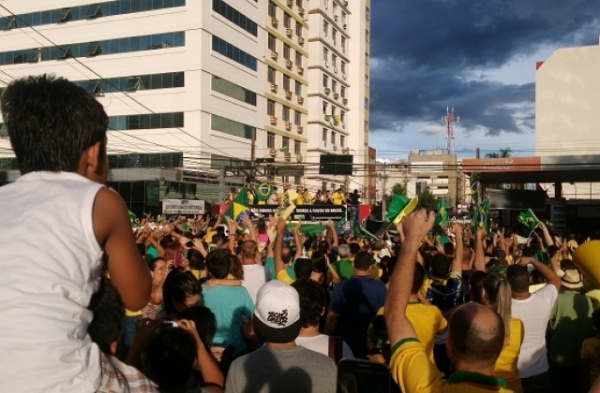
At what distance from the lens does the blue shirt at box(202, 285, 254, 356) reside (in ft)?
18.2

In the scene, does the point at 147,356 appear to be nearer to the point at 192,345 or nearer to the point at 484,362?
the point at 192,345

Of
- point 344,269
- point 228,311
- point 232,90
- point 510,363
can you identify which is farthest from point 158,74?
point 510,363

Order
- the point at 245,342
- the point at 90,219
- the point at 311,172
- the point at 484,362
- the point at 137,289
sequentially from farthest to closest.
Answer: the point at 311,172 → the point at 245,342 → the point at 484,362 → the point at 137,289 → the point at 90,219

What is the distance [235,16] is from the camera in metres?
44.9

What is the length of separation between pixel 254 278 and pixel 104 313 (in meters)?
5.28

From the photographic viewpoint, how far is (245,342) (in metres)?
5.68

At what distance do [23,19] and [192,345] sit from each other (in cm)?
5111

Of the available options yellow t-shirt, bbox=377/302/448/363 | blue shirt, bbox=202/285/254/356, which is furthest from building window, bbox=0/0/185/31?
yellow t-shirt, bbox=377/302/448/363

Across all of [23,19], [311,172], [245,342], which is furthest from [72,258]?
[311,172]

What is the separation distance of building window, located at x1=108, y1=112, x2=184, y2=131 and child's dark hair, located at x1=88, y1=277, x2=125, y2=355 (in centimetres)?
4044

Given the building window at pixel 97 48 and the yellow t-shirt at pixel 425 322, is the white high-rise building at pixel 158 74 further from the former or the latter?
the yellow t-shirt at pixel 425 322

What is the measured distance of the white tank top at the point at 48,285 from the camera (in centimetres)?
180

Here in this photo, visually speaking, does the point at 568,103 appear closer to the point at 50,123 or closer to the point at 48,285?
the point at 50,123

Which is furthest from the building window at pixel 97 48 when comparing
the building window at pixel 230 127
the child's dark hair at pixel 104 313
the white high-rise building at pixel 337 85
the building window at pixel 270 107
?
the child's dark hair at pixel 104 313
